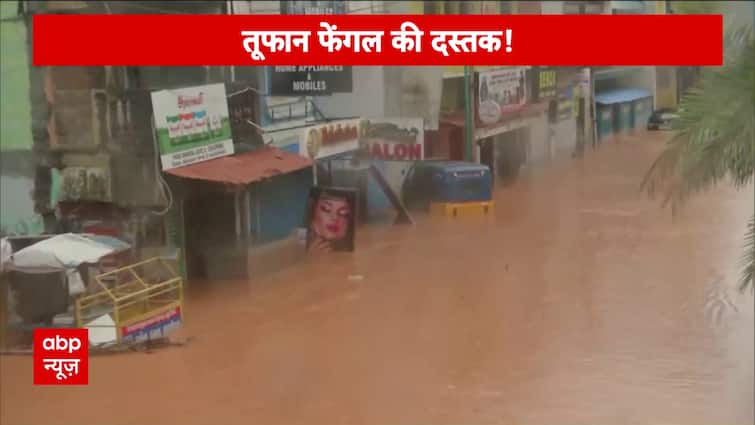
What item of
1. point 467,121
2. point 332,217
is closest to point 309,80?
point 467,121

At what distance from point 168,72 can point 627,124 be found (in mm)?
2819

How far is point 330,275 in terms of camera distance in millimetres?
7055

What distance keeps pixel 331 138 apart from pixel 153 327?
162 cm

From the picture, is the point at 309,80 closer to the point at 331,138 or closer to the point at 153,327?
the point at 331,138

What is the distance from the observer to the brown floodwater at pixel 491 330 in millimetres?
4840

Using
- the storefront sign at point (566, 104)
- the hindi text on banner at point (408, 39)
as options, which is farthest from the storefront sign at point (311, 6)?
the hindi text on banner at point (408, 39)

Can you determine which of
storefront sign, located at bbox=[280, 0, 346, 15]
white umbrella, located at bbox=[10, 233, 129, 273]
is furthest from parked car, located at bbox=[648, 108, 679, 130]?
white umbrella, located at bbox=[10, 233, 129, 273]

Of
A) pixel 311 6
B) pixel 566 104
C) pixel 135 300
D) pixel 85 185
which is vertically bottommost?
pixel 135 300

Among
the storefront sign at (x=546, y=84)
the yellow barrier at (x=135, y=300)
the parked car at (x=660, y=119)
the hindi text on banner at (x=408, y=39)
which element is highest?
the hindi text on banner at (x=408, y=39)

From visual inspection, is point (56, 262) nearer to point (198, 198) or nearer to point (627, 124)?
point (198, 198)

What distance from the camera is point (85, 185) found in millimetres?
6477

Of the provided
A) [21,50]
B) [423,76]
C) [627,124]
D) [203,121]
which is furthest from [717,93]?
[21,50]

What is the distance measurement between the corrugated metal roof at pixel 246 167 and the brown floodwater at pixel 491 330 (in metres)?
0.60

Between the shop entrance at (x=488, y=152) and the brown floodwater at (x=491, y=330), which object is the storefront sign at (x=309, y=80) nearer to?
the shop entrance at (x=488, y=152)
